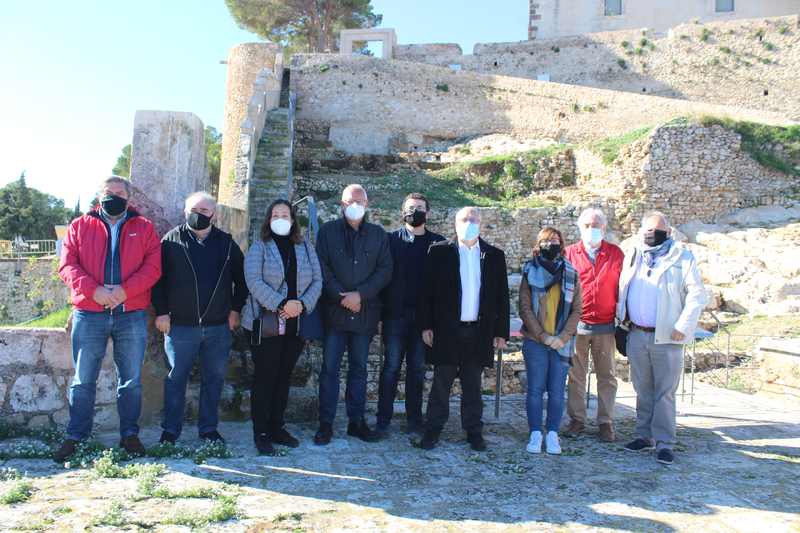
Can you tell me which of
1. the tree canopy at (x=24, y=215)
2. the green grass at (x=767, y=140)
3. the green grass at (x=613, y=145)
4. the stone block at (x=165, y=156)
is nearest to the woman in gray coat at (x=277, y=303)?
the stone block at (x=165, y=156)

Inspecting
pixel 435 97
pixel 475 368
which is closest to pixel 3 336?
pixel 475 368

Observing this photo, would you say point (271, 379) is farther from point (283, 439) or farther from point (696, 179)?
point (696, 179)

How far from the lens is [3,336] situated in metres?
4.00

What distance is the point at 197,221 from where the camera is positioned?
403 cm

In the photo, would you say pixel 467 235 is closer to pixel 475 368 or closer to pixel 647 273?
pixel 475 368

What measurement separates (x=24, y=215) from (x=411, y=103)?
3146 cm

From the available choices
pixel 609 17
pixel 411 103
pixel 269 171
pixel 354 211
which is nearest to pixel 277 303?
pixel 354 211

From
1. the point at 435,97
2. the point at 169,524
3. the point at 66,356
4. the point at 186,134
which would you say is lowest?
the point at 169,524

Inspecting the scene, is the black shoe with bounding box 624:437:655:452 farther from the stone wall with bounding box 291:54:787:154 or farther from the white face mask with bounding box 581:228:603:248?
the stone wall with bounding box 291:54:787:154

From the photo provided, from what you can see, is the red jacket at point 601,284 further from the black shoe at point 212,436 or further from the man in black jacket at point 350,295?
the black shoe at point 212,436

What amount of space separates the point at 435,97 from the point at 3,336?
20447mm

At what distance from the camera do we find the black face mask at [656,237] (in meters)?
4.36

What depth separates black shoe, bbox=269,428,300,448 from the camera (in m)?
4.09

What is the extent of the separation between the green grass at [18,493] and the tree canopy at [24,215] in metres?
41.2
